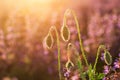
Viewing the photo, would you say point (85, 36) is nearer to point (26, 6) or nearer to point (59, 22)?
point (59, 22)

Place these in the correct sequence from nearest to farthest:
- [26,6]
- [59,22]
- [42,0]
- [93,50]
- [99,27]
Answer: [93,50]
[99,27]
[59,22]
[26,6]
[42,0]

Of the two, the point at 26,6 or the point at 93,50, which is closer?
the point at 93,50

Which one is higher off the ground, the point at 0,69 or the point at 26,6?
the point at 26,6

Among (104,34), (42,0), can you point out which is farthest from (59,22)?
(42,0)

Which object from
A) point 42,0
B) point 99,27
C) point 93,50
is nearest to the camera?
point 93,50

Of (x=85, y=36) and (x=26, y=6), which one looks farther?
(x=26, y=6)

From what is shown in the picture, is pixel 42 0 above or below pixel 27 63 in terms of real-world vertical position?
above

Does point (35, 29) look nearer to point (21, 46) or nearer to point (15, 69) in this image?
point (21, 46)

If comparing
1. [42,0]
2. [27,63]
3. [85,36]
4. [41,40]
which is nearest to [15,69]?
[27,63]

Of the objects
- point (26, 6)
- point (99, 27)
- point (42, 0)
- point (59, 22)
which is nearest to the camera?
point (99, 27)
